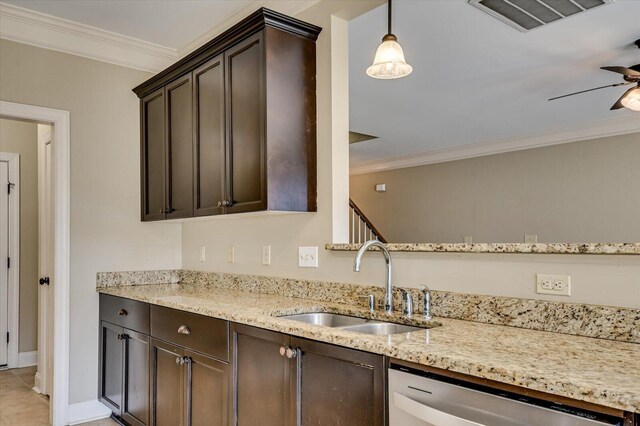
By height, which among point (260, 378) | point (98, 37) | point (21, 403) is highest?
point (98, 37)

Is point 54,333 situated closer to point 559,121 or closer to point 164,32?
point 164,32

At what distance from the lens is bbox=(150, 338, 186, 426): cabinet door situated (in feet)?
8.29

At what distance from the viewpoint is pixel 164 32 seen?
346 centimetres

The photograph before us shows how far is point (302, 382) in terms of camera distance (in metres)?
1.79

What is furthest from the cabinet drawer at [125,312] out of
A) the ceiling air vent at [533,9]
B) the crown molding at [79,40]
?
the ceiling air vent at [533,9]

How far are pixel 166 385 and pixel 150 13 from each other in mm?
2276

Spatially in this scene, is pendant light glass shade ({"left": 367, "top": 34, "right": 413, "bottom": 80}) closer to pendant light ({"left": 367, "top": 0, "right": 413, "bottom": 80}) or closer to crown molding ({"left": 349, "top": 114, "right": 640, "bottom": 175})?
pendant light ({"left": 367, "top": 0, "right": 413, "bottom": 80})

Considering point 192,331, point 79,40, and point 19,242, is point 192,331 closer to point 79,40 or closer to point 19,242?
point 79,40

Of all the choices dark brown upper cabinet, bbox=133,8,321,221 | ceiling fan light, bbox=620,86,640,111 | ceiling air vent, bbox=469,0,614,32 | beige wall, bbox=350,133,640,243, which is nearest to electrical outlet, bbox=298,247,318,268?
dark brown upper cabinet, bbox=133,8,321,221

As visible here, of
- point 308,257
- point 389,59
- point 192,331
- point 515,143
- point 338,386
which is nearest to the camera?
point 338,386

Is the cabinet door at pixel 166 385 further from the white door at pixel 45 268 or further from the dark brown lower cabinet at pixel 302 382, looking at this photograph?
the white door at pixel 45 268

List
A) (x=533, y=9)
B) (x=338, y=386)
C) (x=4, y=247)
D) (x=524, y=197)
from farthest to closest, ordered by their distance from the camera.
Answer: (x=524, y=197) < (x=4, y=247) < (x=533, y=9) < (x=338, y=386)

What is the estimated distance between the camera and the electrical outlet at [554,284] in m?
1.68

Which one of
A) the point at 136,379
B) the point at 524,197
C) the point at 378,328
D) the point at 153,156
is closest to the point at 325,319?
the point at 378,328
